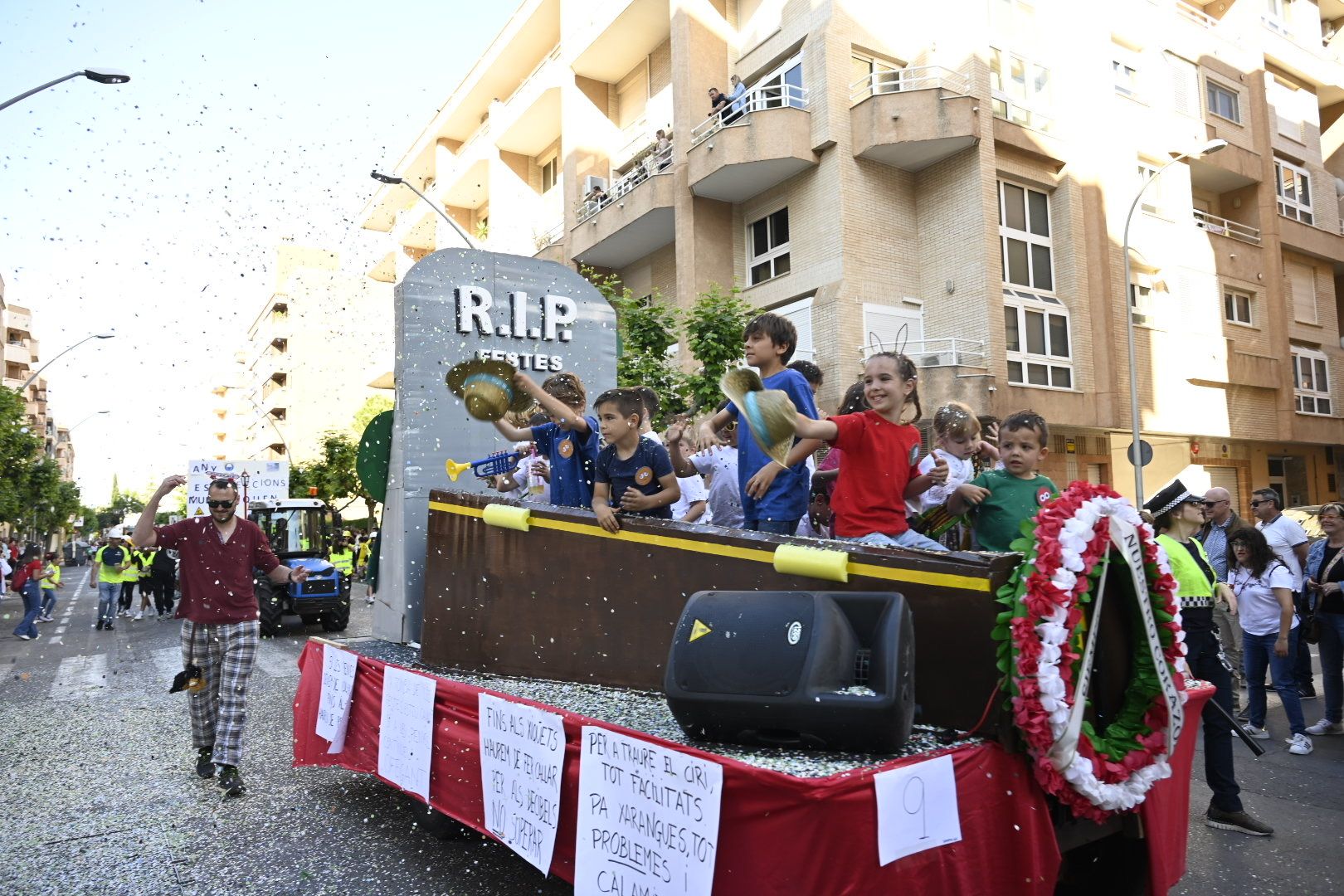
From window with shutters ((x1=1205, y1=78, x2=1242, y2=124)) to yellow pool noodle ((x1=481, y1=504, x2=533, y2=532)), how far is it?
26825mm

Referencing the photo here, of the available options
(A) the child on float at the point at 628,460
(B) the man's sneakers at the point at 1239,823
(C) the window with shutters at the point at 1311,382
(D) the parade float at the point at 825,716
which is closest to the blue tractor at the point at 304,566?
(A) the child on float at the point at 628,460

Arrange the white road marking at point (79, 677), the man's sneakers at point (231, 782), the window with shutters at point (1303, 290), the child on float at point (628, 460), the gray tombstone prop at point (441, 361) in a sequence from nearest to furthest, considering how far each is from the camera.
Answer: the child on float at point (628, 460) → the man's sneakers at point (231, 782) → the gray tombstone prop at point (441, 361) → the white road marking at point (79, 677) → the window with shutters at point (1303, 290)

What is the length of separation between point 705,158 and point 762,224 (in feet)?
7.12

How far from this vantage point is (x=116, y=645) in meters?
14.4

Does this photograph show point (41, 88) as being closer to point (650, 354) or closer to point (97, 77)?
point (97, 77)

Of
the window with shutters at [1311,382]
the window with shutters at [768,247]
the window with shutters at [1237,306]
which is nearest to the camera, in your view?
the window with shutters at [768,247]

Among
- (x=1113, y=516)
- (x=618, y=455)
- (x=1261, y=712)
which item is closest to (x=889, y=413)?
(x=1113, y=516)

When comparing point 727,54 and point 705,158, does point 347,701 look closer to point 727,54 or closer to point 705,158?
point 705,158

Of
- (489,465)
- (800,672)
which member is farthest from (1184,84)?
(800,672)

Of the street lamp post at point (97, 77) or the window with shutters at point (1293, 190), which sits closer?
the street lamp post at point (97, 77)

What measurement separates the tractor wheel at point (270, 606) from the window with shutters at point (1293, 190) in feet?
90.2

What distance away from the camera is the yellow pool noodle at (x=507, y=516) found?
4.62m

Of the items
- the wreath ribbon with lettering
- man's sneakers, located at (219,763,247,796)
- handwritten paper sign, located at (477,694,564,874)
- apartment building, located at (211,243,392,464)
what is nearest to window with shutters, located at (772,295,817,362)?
man's sneakers, located at (219,763,247,796)

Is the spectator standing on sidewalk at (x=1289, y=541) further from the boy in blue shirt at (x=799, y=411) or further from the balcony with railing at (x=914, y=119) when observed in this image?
the balcony with railing at (x=914, y=119)
